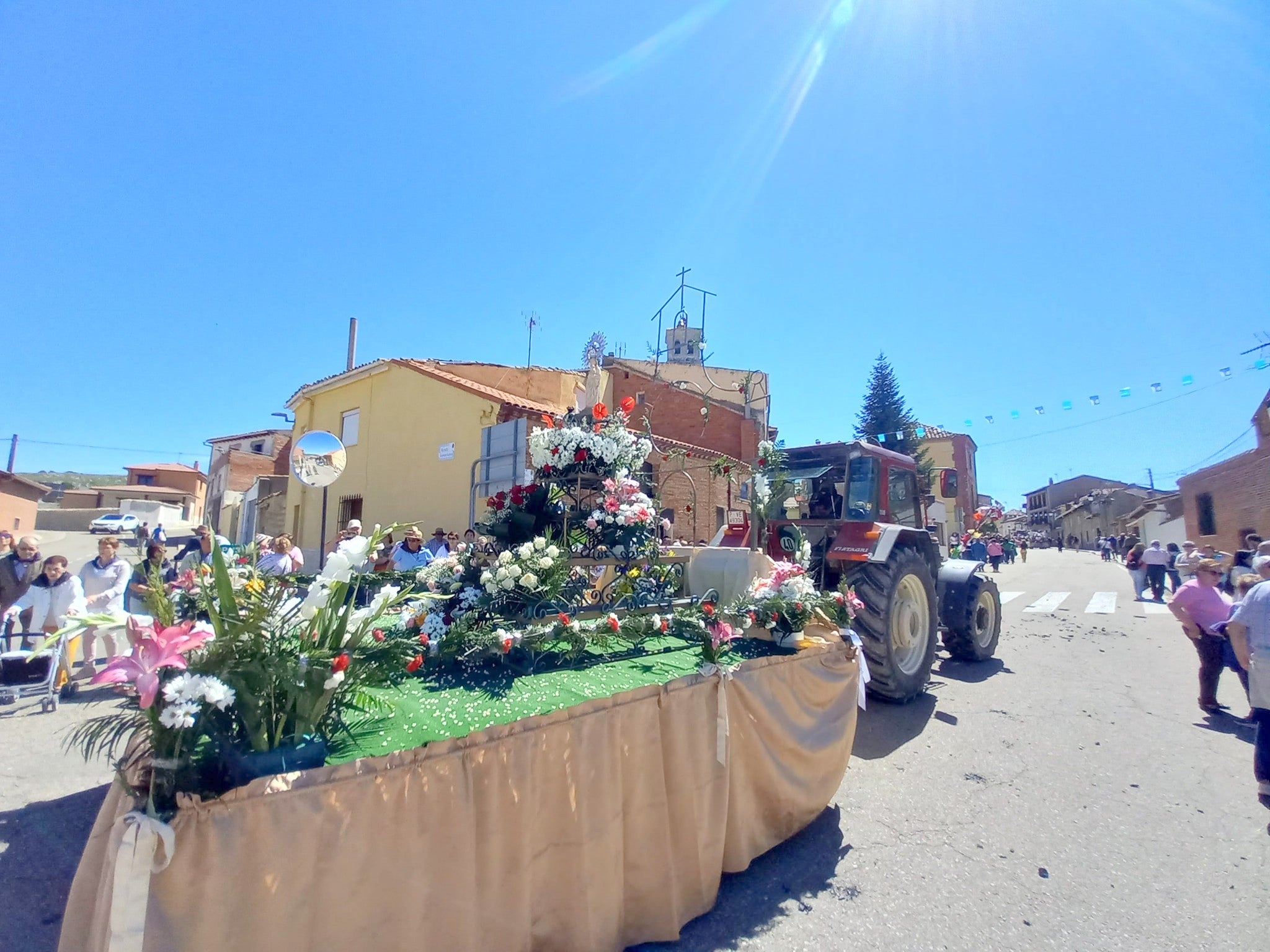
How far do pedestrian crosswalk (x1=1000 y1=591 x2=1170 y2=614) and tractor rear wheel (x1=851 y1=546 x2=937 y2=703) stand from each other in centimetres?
704

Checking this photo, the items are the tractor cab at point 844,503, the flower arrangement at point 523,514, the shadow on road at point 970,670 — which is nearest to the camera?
the flower arrangement at point 523,514

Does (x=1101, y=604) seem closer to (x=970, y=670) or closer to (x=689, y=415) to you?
(x=970, y=670)

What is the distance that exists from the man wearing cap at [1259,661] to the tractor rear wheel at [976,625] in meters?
3.61

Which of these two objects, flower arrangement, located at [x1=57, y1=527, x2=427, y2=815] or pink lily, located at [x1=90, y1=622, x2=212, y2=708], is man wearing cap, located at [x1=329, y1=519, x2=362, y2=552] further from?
pink lily, located at [x1=90, y1=622, x2=212, y2=708]

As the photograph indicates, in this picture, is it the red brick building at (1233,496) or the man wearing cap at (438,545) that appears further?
the red brick building at (1233,496)

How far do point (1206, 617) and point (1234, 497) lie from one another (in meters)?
21.2

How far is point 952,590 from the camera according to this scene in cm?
738

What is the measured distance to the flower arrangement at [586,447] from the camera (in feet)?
12.4

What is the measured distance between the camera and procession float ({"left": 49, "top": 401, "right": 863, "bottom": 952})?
165cm

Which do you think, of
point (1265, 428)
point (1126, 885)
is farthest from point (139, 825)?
point (1265, 428)

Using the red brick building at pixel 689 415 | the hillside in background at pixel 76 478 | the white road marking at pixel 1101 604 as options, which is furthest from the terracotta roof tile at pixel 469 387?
the hillside in background at pixel 76 478

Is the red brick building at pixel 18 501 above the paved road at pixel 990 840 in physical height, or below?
above

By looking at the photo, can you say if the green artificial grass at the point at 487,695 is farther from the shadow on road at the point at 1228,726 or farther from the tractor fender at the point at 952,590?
the tractor fender at the point at 952,590

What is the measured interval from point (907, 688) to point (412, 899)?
5.00 m
